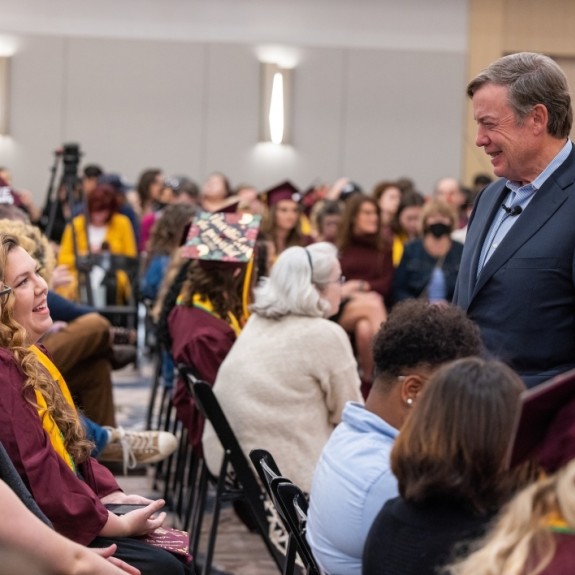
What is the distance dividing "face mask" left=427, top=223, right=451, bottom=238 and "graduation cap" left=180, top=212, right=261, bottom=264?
2.91 m

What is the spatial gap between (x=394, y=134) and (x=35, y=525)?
14712mm

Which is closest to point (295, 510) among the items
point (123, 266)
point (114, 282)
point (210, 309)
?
point (210, 309)

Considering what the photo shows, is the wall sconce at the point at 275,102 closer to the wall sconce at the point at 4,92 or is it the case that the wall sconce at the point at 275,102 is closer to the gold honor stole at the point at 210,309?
the wall sconce at the point at 4,92

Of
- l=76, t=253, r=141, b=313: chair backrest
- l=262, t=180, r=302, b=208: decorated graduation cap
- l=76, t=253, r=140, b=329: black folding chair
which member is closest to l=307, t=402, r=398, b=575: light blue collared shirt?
l=262, t=180, r=302, b=208: decorated graduation cap

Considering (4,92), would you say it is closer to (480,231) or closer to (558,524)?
(480,231)

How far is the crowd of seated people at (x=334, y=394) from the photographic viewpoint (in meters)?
1.89

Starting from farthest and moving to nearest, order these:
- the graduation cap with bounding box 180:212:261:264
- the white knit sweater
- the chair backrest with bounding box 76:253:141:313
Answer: the chair backrest with bounding box 76:253:141:313 → the graduation cap with bounding box 180:212:261:264 → the white knit sweater

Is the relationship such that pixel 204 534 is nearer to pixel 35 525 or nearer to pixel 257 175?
pixel 35 525

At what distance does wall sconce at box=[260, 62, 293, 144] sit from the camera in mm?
16250

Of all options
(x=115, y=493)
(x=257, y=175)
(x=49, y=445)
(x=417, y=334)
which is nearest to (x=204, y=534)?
(x=115, y=493)

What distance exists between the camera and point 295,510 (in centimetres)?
285

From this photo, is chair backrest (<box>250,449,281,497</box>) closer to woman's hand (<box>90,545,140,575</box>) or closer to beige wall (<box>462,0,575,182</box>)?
woman's hand (<box>90,545,140,575</box>)

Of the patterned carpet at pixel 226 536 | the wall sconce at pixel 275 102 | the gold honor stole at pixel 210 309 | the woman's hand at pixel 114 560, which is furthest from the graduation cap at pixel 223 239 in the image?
the wall sconce at pixel 275 102

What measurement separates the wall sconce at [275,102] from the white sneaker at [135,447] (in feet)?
40.1
